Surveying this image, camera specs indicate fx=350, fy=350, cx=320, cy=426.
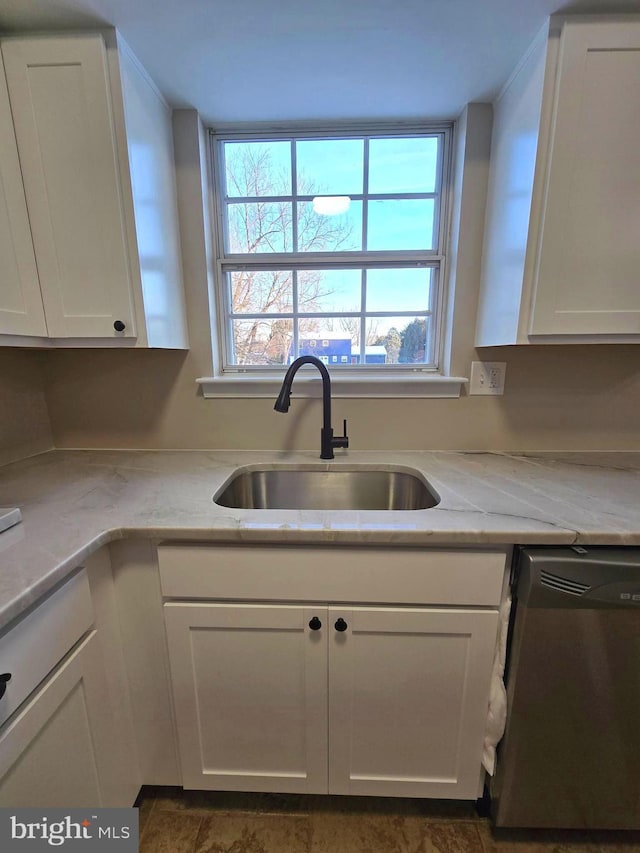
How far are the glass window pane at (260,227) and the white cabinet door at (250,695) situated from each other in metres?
1.32

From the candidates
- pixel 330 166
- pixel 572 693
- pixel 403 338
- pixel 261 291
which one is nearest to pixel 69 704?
pixel 572 693

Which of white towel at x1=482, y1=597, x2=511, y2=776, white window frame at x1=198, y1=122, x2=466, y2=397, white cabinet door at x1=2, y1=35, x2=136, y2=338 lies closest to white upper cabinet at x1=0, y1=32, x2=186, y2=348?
white cabinet door at x1=2, y1=35, x2=136, y2=338

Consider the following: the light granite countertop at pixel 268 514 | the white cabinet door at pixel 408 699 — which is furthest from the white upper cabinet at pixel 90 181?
the white cabinet door at pixel 408 699

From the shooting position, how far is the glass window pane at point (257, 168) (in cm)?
140

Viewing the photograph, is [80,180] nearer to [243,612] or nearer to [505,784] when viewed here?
[243,612]

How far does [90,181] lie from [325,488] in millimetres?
1193

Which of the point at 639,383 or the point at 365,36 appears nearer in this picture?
the point at 365,36

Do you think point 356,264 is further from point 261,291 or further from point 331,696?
point 331,696

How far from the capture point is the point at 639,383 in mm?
1335

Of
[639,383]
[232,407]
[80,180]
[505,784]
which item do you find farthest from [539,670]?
[80,180]

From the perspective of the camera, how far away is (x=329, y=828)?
1.01 m

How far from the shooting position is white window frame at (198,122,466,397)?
1351mm

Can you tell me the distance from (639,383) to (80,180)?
200cm

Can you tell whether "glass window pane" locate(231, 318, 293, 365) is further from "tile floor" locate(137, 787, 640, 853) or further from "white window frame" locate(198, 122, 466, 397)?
"tile floor" locate(137, 787, 640, 853)
